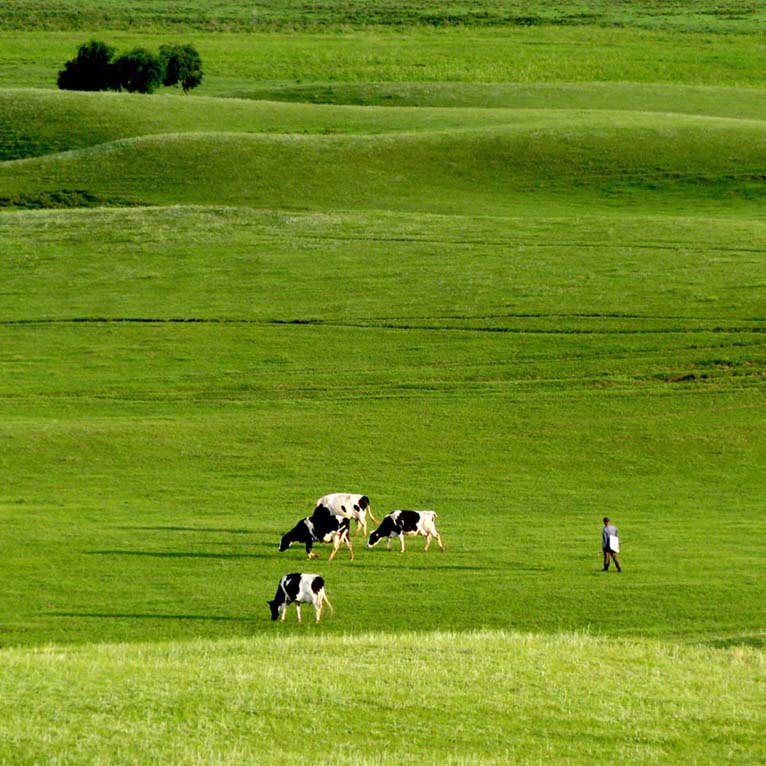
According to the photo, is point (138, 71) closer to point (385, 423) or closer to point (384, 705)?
point (385, 423)

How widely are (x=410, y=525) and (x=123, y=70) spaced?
331 ft

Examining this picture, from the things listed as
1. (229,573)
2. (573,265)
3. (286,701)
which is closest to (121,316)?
(573,265)

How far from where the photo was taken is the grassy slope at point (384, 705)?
17.9 m

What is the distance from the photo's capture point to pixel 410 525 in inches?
1294

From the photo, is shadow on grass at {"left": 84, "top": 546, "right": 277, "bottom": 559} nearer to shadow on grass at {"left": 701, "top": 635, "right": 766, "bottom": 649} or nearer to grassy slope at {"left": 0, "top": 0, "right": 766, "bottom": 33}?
shadow on grass at {"left": 701, "top": 635, "right": 766, "bottom": 649}

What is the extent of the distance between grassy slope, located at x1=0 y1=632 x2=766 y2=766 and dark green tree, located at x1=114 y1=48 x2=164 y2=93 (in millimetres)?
107816

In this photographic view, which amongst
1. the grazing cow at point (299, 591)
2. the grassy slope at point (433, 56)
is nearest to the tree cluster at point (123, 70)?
the grassy slope at point (433, 56)

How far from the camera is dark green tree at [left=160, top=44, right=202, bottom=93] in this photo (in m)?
128

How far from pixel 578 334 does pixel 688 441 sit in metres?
11.9

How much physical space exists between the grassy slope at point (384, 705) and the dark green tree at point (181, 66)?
361 feet

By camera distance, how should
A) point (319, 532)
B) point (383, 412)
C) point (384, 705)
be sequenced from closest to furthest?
point (384, 705)
point (319, 532)
point (383, 412)

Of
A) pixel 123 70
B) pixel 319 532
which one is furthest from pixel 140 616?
pixel 123 70

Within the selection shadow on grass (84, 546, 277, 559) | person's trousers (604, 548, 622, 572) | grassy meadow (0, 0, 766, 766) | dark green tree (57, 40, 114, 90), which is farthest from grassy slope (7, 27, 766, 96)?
person's trousers (604, 548, 622, 572)

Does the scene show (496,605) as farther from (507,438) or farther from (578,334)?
(578,334)
